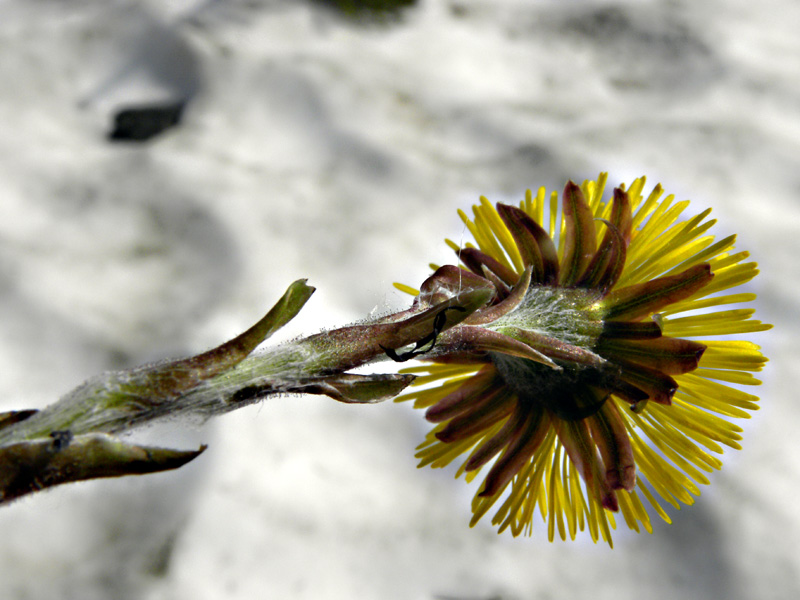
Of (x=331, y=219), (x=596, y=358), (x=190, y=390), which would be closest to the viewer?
(x=190, y=390)

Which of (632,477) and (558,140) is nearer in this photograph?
(632,477)

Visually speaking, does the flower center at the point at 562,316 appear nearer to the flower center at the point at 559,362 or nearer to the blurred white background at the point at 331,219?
the flower center at the point at 559,362

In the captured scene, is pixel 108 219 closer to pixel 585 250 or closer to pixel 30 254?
pixel 30 254

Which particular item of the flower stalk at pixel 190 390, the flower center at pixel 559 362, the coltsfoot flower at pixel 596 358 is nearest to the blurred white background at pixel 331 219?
the coltsfoot flower at pixel 596 358

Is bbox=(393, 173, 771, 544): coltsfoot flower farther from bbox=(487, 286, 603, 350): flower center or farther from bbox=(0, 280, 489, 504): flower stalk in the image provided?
bbox=(0, 280, 489, 504): flower stalk

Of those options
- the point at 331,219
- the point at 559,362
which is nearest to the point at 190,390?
the point at 559,362

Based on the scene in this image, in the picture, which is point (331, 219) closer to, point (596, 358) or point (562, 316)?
point (562, 316)

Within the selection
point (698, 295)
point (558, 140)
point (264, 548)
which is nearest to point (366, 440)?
point (264, 548)
